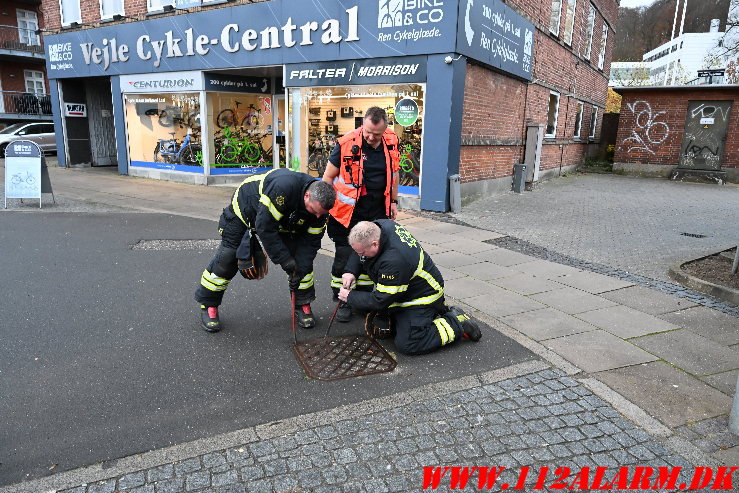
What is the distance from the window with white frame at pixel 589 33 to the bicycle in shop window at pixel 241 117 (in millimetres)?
12272

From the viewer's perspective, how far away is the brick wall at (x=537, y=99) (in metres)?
10.9

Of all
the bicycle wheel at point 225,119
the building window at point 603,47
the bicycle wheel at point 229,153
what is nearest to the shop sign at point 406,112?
the bicycle wheel at point 225,119

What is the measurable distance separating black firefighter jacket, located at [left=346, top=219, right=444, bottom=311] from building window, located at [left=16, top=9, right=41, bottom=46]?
32671 mm

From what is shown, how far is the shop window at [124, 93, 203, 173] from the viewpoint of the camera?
14.2 m

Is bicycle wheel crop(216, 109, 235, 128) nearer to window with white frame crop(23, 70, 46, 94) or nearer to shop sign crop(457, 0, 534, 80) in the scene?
shop sign crop(457, 0, 534, 80)

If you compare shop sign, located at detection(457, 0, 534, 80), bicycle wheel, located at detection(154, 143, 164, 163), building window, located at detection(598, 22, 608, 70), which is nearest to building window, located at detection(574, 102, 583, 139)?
building window, located at detection(598, 22, 608, 70)

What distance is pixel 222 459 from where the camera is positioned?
2.73 metres

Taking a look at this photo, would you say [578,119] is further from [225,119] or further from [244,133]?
[225,119]

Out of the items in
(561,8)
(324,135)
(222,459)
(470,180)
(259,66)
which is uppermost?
(561,8)

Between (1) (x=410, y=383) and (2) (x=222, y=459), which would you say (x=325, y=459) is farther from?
(1) (x=410, y=383)

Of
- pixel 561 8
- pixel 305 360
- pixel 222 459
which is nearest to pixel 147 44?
pixel 561 8

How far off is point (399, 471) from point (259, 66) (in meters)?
11.4

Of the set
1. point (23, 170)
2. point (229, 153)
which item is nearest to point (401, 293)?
point (23, 170)

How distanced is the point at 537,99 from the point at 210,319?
1278 cm
